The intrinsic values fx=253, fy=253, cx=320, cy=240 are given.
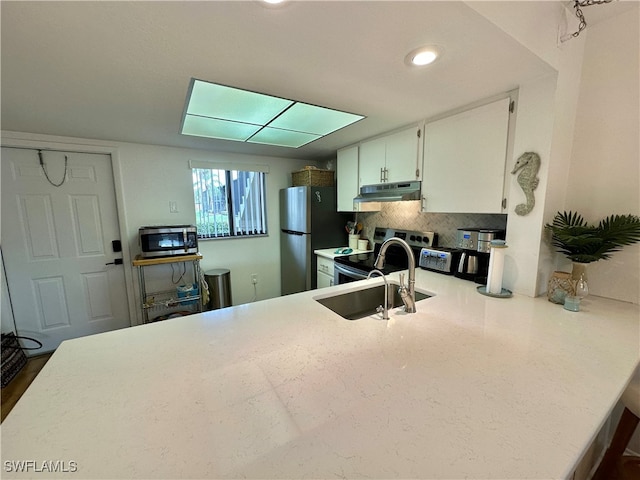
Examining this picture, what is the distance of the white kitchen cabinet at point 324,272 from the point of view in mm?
2811

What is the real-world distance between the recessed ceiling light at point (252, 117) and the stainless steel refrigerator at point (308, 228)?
68 cm

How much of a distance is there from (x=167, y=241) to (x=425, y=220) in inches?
104

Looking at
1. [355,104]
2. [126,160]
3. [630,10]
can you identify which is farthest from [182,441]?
[126,160]

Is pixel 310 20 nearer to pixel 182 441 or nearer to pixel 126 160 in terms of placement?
pixel 182 441

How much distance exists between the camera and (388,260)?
99.3 inches

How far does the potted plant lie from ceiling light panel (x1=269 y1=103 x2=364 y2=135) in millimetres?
1489

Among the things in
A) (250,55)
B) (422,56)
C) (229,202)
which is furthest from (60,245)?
(422,56)

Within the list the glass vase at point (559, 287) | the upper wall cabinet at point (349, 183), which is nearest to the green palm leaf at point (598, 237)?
the glass vase at point (559, 287)

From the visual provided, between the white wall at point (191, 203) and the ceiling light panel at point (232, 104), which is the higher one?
the ceiling light panel at point (232, 104)

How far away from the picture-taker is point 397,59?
1172 mm

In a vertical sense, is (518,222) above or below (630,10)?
below

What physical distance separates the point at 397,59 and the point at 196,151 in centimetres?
260

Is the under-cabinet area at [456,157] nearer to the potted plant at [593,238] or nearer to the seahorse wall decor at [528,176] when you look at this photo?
the seahorse wall decor at [528,176]

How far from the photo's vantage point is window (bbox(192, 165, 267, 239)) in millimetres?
3146
